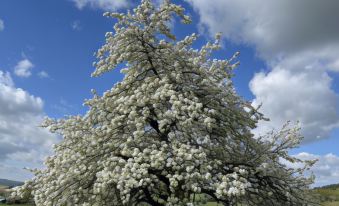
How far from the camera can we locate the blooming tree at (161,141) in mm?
13445

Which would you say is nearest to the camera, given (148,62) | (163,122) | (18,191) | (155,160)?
(155,160)

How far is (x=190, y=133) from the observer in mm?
14680

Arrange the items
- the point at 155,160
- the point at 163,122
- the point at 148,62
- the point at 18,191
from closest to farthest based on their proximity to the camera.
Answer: the point at 155,160, the point at 163,122, the point at 18,191, the point at 148,62

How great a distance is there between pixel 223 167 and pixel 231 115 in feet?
7.06

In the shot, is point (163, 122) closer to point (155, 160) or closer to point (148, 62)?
point (155, 160)

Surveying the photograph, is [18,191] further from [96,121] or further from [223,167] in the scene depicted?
[223,167]

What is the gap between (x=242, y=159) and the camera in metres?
15.9

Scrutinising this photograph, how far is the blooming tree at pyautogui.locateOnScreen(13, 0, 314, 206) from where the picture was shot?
44.1 ft

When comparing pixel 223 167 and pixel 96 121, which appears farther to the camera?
pixel 96 121

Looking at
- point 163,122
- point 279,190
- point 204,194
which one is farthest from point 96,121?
point 279,190

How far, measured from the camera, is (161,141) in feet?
49.2

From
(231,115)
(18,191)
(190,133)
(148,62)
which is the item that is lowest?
(18,191)

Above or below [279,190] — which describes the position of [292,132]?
above

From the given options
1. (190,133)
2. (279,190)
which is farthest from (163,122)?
(279,190)
